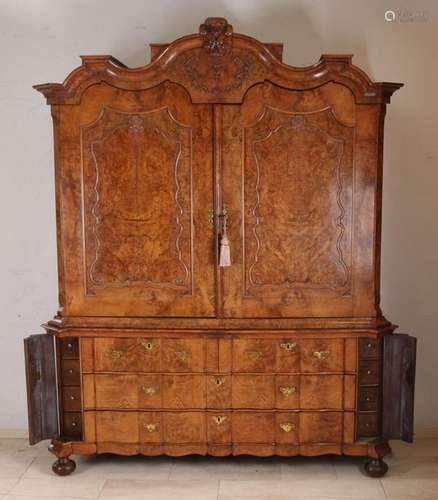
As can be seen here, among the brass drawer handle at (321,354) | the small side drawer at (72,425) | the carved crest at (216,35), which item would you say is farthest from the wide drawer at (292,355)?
the carved crest at (216,35)

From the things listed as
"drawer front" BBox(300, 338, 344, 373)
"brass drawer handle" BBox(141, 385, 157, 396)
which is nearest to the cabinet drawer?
"brass drawer handle" BBox(141, 385, 157, 396)

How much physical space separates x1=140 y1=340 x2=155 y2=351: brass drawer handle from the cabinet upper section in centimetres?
113

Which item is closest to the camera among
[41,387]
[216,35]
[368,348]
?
[216,35]

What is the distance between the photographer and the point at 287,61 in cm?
343

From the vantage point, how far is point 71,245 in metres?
2.98

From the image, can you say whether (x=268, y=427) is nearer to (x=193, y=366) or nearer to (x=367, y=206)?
(x=193, y=366)

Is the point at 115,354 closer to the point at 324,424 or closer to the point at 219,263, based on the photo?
the point at 219,263

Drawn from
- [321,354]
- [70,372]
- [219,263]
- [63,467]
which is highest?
[219,263]

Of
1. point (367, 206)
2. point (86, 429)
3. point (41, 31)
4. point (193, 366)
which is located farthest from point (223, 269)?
point (41, 31)

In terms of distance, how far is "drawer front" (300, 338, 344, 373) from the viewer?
2.99 m

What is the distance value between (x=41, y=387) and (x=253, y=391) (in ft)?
3.35

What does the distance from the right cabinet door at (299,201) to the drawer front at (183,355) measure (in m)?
0.24

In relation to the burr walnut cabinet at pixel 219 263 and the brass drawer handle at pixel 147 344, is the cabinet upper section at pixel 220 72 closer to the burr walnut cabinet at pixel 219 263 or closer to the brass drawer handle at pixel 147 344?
the burr walnut cabinet at pixel 219 263

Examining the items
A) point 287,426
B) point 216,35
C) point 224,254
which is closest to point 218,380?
point 287,426
